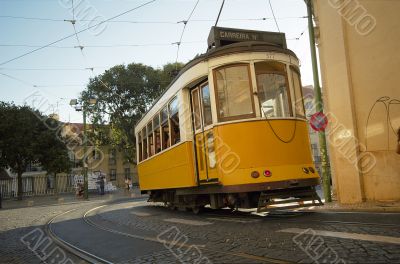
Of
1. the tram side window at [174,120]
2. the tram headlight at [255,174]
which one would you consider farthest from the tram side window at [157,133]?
the tram headlight at [255,174]

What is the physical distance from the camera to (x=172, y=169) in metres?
10.3

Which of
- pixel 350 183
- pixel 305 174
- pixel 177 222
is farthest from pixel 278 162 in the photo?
pixel 350 183

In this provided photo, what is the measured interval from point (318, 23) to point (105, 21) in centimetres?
719

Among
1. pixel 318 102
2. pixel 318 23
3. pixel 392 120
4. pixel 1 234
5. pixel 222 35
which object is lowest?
pixel 1 234

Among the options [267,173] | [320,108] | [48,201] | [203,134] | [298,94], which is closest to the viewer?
[267,173]

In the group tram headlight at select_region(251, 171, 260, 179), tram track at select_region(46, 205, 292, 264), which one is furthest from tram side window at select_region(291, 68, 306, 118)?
tram track at select_region(46, 205, 292, 264)

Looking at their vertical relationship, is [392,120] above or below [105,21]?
below

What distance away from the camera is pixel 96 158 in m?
55.7

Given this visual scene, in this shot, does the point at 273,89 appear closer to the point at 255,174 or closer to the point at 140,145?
the point at 255,174

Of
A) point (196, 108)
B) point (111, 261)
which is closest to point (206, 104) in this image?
point (196, 108)

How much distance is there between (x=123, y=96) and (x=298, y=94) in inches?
1451

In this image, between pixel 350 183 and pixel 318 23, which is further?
pixel 318 23

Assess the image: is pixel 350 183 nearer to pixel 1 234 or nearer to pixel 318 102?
pixel 318 102

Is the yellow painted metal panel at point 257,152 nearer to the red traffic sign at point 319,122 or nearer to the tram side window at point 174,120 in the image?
the tram side window at point 174,120
